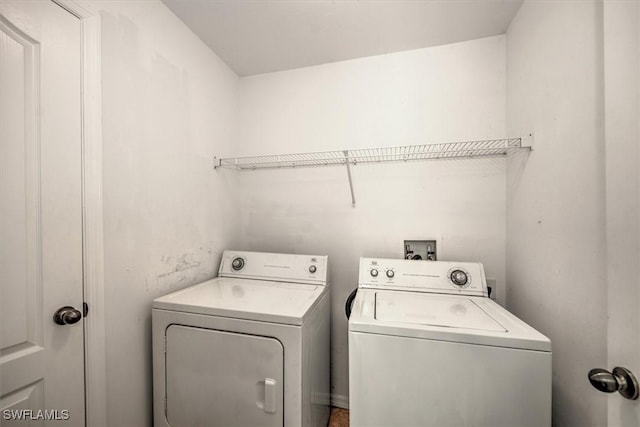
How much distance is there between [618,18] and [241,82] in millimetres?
2152

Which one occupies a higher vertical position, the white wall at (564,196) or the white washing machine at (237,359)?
the white wall at (564,196)

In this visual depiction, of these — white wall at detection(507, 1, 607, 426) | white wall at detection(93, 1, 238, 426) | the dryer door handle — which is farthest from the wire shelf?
the dryer door handle

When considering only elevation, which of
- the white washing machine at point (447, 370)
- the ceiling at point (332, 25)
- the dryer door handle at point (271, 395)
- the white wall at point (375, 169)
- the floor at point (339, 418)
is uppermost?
the ceiling at point (332, 25)

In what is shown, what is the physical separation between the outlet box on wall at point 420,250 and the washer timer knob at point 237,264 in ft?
3.80

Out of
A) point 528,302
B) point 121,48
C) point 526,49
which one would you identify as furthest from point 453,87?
point 121,48

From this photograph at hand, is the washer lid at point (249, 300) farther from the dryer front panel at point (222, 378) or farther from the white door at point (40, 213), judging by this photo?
the white door at point (40, 213)

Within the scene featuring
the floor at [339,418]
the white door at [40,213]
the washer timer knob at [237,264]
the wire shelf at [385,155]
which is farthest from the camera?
the washer timer knob at [237,264]

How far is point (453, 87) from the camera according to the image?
1654mm

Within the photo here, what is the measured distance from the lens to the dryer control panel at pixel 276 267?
1601 millimetres

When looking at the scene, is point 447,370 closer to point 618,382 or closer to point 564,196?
point 618,382

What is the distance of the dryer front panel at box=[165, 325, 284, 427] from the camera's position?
1.08 meters

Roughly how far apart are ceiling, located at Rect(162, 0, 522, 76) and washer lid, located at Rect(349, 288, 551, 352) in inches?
64.1

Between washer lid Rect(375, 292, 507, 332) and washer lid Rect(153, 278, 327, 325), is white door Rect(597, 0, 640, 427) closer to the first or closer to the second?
washer lid Rect(375, 292, 507, 332)

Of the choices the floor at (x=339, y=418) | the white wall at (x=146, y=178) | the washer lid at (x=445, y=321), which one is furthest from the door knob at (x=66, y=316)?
the floor at (x=339, y=418)
